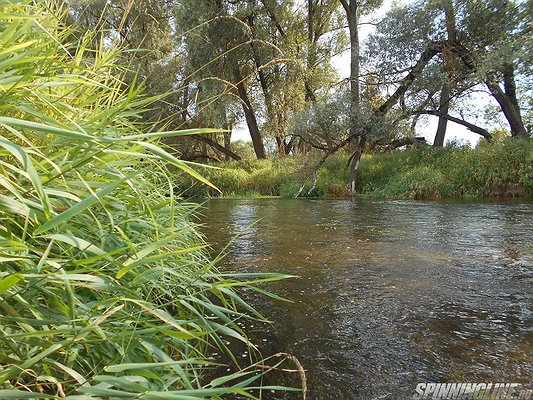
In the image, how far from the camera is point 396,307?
204 centimetres

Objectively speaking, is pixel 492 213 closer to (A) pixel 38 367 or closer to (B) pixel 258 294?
(B) pixel 258 294

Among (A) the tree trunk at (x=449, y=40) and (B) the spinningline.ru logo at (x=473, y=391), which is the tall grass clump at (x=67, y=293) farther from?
(A) the tree trunk at (x=449, y=40)

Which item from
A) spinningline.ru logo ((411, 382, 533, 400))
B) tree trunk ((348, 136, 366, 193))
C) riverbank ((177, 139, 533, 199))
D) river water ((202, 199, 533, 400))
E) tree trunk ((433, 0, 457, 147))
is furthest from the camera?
tree trunk ((348, 136, 366, 193))

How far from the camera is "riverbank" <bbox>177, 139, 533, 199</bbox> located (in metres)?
9.44

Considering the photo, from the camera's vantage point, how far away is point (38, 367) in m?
0.76

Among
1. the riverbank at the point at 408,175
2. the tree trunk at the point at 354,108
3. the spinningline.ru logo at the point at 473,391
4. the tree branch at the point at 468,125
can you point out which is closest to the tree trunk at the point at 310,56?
the tree trunk at the point at 354,108

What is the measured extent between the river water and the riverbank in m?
4.61

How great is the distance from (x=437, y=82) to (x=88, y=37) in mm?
10925

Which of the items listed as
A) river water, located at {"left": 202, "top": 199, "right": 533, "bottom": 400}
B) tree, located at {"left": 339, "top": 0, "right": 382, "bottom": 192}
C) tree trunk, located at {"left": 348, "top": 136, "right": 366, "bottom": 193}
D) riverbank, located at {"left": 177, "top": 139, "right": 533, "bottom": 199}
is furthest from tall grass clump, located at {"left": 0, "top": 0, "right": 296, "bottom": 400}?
tree trunk, located at {"left": 348, "top": 136, "right": 366, "bottom": 193}

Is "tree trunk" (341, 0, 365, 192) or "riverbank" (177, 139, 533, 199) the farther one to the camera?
"tree trunk" (341, 0, 365, 192)

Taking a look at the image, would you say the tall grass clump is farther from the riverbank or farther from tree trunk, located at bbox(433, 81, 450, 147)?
tree trunk, located at bbox(433, 81, 450, 147)

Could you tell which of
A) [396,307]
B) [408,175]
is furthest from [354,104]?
[396,307]

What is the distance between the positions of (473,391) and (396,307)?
0.80m

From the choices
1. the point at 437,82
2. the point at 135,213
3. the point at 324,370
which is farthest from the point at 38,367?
the point at 437,82
